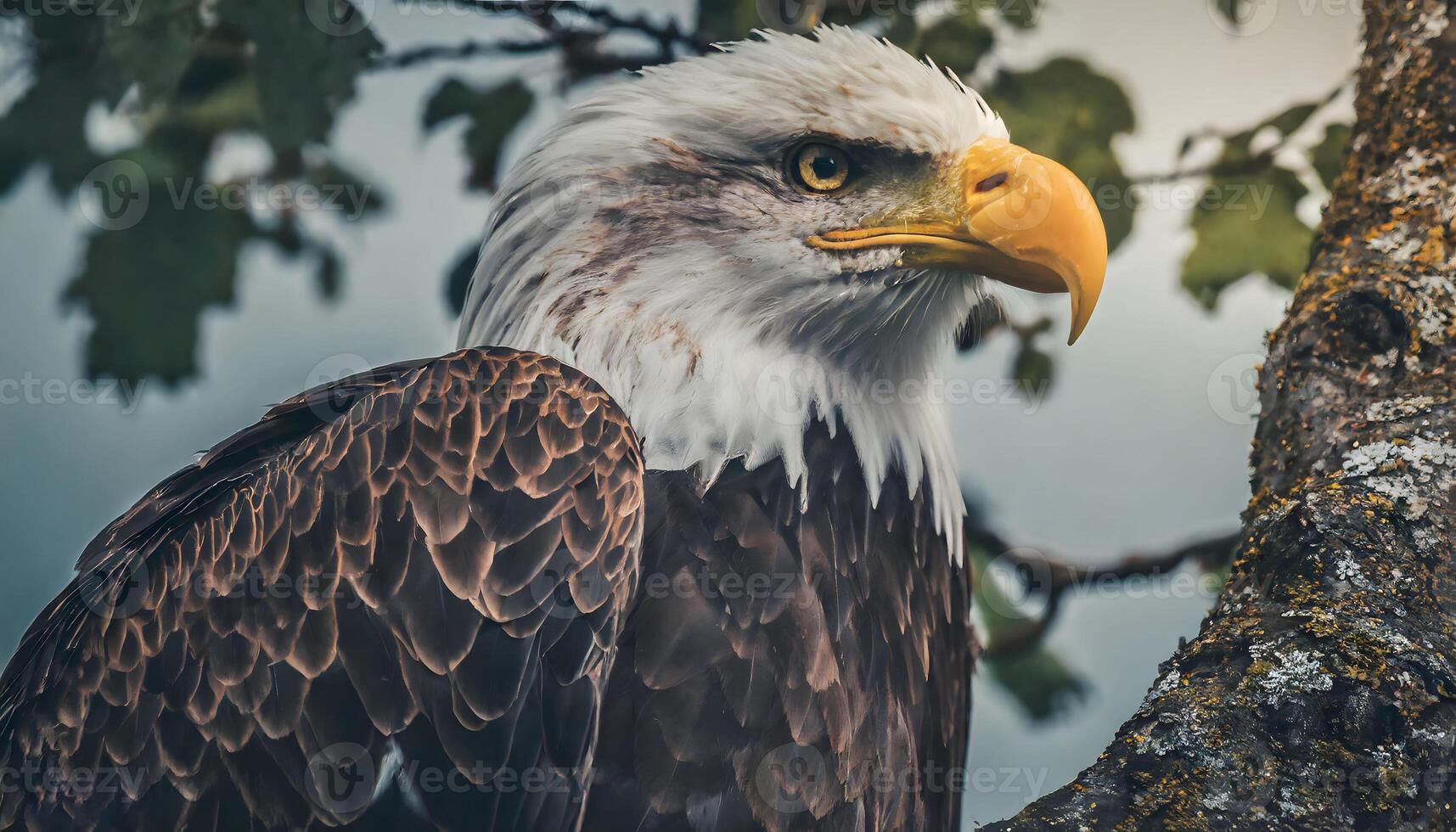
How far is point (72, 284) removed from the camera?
104 inches

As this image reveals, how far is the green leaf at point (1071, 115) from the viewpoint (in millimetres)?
2998

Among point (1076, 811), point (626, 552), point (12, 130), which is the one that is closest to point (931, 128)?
point (626, 552)

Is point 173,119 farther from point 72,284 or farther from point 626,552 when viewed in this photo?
point 626,552

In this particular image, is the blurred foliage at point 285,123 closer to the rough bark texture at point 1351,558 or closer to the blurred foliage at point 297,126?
the blurred foliage at point 297,126

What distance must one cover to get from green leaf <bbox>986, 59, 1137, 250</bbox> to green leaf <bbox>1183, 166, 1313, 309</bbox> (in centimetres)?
33

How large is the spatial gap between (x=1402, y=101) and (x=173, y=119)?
3248 millimetres

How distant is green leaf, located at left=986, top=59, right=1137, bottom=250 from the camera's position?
2998 millimetres

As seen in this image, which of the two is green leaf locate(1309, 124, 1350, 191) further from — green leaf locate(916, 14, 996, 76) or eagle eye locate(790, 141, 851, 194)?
eagle eye locate(790, 141, 851, 194)

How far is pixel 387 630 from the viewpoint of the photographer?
2180mm

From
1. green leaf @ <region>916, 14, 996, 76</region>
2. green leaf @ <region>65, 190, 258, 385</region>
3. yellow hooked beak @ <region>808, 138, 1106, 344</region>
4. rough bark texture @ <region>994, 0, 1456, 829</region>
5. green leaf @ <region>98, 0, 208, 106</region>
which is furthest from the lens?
green leaf @ <region>916, 14, 996, 76</region>

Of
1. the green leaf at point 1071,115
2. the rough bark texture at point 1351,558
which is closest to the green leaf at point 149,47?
the green leaf at point 1071,115

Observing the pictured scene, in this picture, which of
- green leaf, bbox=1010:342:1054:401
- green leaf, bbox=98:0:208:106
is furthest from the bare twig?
green leaf, bbox=98:0:208:106


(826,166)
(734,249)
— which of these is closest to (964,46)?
(826,166)

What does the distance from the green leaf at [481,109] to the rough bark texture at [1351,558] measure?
2.17 meters
